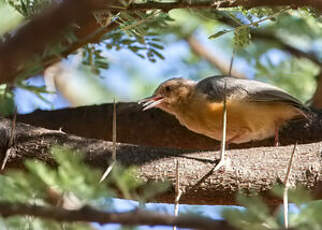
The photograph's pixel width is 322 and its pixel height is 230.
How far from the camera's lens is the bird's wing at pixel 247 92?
18.6 feet

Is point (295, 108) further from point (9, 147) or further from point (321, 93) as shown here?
point (9, 147)

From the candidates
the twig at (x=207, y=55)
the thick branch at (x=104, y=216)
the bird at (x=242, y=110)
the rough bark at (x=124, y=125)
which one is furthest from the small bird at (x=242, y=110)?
the thick branch at (x=104, y=216)

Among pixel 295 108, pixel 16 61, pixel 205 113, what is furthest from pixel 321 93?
pixel 16 61

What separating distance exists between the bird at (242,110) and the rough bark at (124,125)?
13 cm

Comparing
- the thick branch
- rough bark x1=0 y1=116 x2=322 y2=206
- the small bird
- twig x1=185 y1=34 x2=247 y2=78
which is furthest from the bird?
the thick branch

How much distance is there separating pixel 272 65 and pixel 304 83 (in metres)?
0.55

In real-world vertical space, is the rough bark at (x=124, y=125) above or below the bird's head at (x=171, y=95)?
below

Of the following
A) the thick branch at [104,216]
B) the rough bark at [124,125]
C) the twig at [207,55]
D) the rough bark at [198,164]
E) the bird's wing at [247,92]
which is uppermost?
the twig at [207,55]

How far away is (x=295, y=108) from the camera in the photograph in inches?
223

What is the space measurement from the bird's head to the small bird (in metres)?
0.35

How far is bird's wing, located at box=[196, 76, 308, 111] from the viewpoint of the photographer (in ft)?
18.6

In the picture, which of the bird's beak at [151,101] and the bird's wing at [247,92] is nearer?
the bird's wing at [247,92]

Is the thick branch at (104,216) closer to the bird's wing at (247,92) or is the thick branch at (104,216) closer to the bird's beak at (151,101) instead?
the bird's wing at (247,92)

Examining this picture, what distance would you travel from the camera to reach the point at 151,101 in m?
6.51
